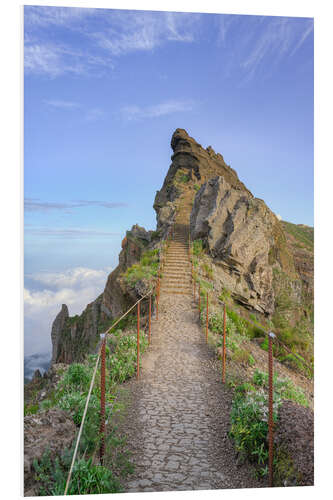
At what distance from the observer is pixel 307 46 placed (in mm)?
5578

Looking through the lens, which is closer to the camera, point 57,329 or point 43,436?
point 43,436

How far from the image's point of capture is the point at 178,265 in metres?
17.2

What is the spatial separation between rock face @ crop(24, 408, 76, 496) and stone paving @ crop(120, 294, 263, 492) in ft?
3.06

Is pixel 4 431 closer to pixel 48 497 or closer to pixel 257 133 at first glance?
pixel 48 497

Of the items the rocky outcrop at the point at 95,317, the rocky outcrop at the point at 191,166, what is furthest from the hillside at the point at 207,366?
the rocky outcrop at the point at 191,166

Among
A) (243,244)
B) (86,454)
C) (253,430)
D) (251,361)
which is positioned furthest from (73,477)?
(243,244)

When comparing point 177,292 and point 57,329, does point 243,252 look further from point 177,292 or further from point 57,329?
point 57,329

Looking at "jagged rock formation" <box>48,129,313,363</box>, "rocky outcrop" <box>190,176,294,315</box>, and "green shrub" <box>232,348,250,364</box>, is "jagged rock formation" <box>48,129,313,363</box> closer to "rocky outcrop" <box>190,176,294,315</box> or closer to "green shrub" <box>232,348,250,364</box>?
"rocky outcrop" <box>190,176,294,315</box>

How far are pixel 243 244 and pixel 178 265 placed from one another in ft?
10.4

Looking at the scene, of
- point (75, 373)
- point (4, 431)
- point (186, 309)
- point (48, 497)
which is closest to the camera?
point (48, 497)

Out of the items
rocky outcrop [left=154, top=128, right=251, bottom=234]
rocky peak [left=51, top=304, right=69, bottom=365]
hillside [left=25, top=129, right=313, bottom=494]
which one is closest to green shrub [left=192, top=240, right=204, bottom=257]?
hillside [left=25, top=129, right=313, bottom=494]

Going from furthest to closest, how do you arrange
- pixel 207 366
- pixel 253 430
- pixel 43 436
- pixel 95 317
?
pixel 95 317 < pixel 207 366 < pixel 253 430 < pixel 43 436
